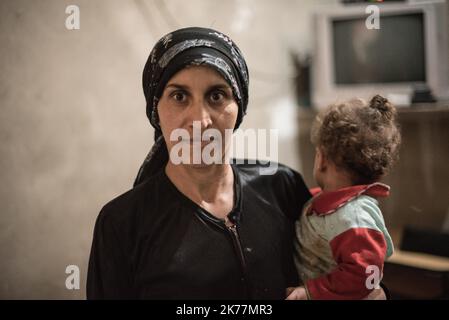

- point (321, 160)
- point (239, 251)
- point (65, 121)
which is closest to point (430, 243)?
point (321, 160)

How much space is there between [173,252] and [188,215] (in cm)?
7

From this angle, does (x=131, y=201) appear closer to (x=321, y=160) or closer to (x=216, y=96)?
(x=216, y=96)

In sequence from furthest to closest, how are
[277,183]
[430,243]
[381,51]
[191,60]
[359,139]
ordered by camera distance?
[430,243]
[381,51]
[277,183]
[359,139]
[191,60]

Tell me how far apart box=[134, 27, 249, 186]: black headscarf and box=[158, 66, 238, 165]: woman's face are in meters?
0.01

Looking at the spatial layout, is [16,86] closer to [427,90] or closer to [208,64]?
[208,64]

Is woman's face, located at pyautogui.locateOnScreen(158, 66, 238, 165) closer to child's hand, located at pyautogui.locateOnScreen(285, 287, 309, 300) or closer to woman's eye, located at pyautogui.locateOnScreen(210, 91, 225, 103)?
woman's eye, located at pyautogui.locateOnScreen(210, 91, 225, 103)

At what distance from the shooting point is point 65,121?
781 mm

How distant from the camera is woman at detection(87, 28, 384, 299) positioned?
70cm

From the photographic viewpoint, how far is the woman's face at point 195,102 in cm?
69

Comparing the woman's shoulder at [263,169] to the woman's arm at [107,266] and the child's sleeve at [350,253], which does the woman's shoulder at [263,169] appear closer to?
the child's sleeve at [350,253]

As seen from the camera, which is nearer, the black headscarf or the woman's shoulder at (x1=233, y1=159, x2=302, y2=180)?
the black headscarf

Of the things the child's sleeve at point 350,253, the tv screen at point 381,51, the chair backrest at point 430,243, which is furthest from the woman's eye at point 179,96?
the chair backrest at point 430,243

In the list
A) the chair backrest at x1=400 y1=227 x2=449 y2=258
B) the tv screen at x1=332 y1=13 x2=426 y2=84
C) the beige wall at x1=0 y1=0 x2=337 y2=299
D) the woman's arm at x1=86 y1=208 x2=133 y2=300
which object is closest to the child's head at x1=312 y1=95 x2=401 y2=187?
the beige wall at x1=0 y1=0 x2=337 y2=299

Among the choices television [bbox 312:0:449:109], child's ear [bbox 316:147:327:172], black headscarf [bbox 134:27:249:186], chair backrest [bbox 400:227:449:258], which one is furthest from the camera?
chair backrest [bbox 400:227:449:258]
